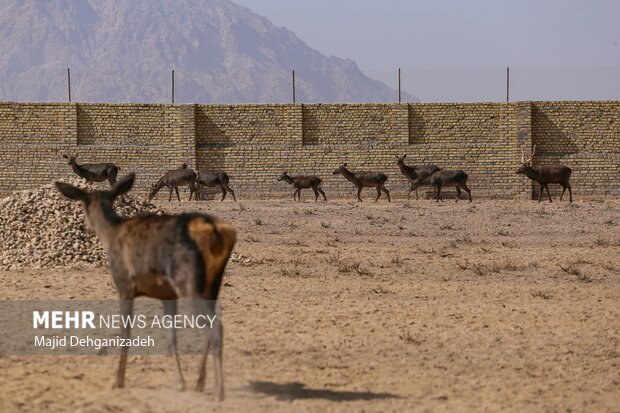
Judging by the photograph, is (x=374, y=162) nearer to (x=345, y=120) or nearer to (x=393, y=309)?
(x=345, y=120)

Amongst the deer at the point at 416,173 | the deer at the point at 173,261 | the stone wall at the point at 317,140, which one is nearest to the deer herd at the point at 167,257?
the deer at the point at 173,261

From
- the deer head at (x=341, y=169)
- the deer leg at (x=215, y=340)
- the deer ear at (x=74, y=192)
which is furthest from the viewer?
the deer head at (x=341, y=169)

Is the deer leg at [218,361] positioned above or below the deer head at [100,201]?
below

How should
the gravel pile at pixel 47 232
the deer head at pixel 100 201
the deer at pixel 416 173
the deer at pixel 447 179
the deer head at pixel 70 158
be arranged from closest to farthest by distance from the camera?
the deer head at pixel 100 201 → the gravel pile at pixel 47 232 → the deer at pixel 447 179 → the deer at pixel 416 173 → the deer head at pixel 70 158

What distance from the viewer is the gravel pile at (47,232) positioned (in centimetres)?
1634

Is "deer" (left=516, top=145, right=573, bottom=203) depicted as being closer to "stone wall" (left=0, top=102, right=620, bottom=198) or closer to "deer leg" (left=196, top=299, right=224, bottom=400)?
"stone wall" (left=0, top=102, right=620, bottom=198)

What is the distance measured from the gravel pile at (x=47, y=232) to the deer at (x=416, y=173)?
18.8m

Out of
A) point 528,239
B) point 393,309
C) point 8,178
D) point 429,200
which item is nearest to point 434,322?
point 393,309

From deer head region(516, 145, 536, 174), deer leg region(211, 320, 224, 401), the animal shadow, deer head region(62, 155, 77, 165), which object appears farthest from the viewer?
deer head region(62, 155, 77, 165)

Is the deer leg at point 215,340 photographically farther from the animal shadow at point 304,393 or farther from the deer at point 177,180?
the deer at point 177,180

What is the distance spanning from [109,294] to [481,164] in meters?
25.9

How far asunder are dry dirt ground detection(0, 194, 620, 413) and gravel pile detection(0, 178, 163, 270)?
652 mm

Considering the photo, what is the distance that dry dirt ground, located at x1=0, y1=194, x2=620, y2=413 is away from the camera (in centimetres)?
858

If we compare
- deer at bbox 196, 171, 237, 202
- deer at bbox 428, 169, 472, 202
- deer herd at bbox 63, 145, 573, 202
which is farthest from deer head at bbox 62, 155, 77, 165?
deer at bbox 428, 169, 472, 202
